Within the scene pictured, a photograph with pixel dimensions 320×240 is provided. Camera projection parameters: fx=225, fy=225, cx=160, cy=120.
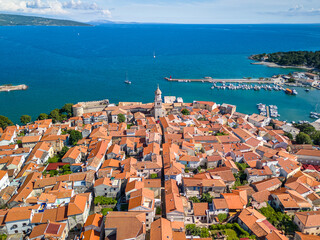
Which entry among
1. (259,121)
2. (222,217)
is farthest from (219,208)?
(259,121)

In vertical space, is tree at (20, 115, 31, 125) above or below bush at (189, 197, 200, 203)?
below

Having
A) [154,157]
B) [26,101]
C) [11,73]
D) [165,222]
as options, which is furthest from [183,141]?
[11,73]

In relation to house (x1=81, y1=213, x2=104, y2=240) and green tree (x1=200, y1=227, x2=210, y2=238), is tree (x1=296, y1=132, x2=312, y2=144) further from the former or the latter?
house (x1=81, y1=213, x2=104, y2=240)

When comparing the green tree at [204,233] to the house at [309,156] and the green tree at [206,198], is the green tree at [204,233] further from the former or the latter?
the house at [309,156]

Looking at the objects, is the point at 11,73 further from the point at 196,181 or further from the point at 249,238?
the point at 249,238

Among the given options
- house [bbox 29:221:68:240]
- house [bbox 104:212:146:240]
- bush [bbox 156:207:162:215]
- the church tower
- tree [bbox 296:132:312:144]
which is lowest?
bush [bbox 156:207:162:215]

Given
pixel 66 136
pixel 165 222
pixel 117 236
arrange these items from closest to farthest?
pixel 117 236, pixel 165 222, pixel 66 136

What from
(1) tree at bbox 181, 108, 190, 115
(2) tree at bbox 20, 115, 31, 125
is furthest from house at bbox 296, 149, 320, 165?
(2) tree at bbox 20, 115, 31, 125

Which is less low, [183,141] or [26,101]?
[183,141]
